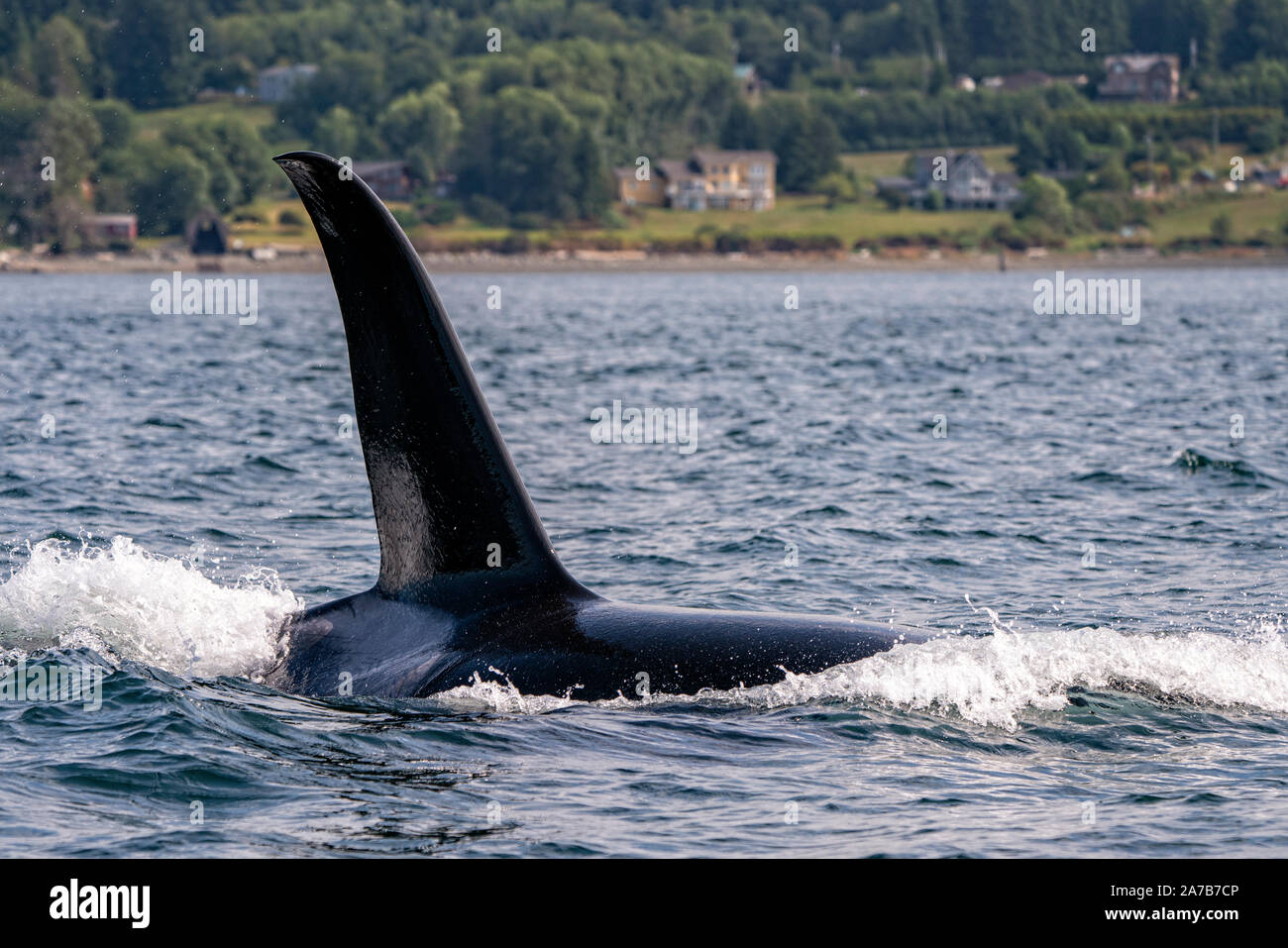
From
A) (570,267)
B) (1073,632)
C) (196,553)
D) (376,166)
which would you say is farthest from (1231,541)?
(376,166)

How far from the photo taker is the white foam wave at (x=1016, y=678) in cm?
955

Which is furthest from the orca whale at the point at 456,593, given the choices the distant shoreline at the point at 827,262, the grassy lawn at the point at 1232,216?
the grassy lawn at the point at 1232,216

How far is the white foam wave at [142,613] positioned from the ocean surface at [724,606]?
4 cm

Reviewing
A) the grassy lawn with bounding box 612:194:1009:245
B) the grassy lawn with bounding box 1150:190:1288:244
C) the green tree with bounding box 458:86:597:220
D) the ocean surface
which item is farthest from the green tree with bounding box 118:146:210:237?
the ocean surface

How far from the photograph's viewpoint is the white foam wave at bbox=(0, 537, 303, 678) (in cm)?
1102

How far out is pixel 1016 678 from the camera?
10.4m

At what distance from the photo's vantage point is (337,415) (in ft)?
106

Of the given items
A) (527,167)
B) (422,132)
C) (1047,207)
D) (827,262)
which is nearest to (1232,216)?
(1047,207)

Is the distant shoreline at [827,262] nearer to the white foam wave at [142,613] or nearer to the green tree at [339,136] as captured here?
the green tree at [339,136]

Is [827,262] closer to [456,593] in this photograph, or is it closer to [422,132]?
[422,132]

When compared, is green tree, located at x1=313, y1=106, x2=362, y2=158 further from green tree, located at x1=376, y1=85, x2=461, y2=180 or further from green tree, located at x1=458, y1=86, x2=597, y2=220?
green tree, located at x1=458, y1=86, x2=597, y2=220
